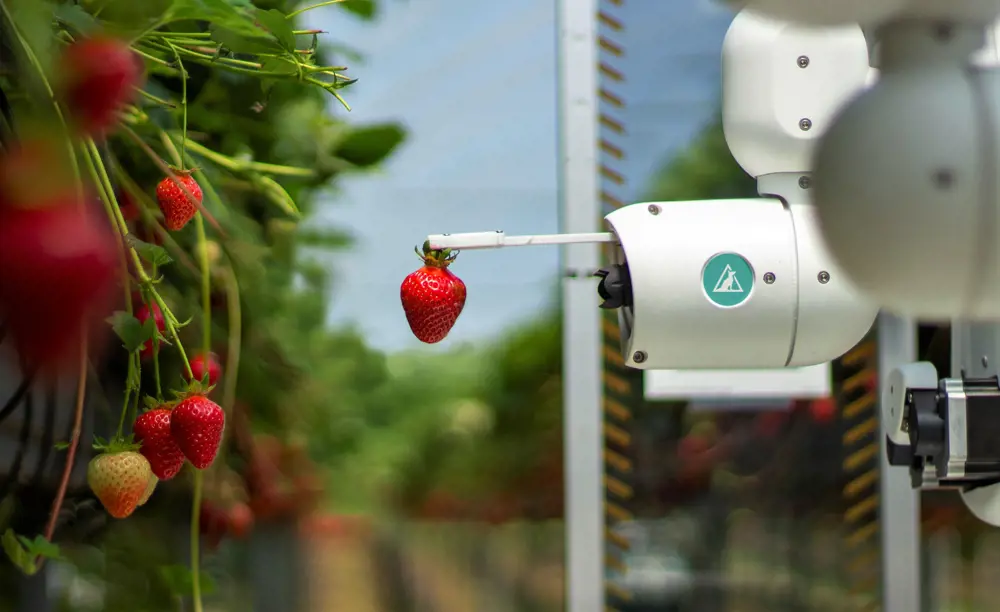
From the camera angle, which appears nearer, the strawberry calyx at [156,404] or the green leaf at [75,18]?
the green leaf at [75,18]

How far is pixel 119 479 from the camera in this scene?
0.58m

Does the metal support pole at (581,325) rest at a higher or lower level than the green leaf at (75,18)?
lower

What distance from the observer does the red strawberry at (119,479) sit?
1.91 feet

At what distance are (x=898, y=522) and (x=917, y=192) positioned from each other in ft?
4.01

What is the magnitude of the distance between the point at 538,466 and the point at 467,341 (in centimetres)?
20

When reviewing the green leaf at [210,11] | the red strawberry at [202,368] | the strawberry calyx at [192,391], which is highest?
the green leaf at [210,11]

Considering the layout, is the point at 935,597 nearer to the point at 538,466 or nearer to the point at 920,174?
the point at 538,466

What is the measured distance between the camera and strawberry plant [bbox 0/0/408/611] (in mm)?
175

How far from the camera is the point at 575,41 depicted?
1388 millimetres

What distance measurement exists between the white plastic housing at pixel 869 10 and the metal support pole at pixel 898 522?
3.74 feet

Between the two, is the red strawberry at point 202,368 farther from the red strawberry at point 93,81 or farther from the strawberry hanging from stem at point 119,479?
the red strawberry at point 93,81

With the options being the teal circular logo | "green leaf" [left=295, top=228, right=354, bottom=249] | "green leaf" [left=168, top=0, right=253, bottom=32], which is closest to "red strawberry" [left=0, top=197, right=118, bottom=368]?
"green leaf" [left=168, top=0, right=253, bottom=32]

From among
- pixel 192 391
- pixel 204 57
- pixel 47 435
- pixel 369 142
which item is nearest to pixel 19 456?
pixel 47 435

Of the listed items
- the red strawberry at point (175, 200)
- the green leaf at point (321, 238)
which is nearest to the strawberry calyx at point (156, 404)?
the red strawberry at point (175, 200)
